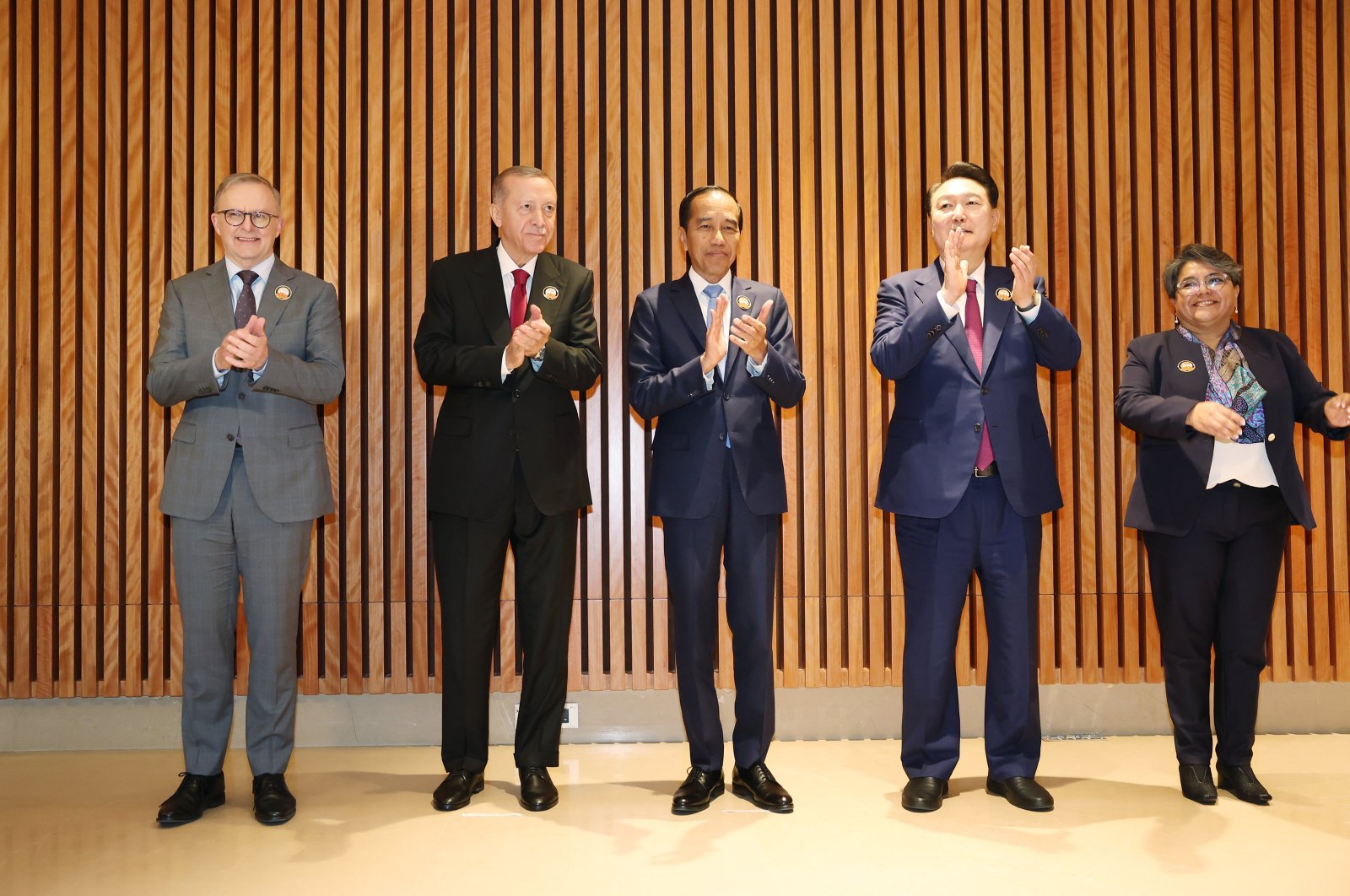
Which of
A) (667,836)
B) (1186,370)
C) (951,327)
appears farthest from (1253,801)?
(667,836)

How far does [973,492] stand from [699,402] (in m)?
0.94

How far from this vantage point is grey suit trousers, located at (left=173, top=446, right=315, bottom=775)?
11.1ft

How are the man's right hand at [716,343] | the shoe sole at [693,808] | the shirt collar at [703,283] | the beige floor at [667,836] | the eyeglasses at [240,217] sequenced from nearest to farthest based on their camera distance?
the beige floor at [667,836], the man's right hand at [716,343], the shoe sole at [693,808], the eyeglasses at [240,217], the shirt collar at [703,283]

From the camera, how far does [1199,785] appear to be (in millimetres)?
3469

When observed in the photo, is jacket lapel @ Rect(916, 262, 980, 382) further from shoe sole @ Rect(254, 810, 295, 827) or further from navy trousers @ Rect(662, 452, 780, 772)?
shoe sole @ Rect(254, 810, 295, 827)

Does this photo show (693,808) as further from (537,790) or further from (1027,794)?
(1027,794)

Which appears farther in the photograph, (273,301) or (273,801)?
(273,301)

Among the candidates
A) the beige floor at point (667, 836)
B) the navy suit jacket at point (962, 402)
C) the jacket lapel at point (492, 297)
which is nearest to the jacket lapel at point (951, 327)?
the navy suit jacket at point (962, 402)

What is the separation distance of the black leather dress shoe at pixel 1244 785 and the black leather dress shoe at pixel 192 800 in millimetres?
3376

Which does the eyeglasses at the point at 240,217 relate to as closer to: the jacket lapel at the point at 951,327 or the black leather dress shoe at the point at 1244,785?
the jacket lapel at the point at 951,327

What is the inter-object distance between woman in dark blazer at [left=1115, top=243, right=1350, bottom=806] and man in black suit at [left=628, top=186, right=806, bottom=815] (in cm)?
130

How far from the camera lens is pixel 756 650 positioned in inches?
135

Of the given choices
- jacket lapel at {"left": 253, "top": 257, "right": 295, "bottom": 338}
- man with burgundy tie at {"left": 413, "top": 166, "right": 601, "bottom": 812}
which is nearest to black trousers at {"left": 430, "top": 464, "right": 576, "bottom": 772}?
man with burgundy tie at {"left": 413, "top": 166, "right": 601, "bottom": 812}

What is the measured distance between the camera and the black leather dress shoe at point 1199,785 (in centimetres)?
345
